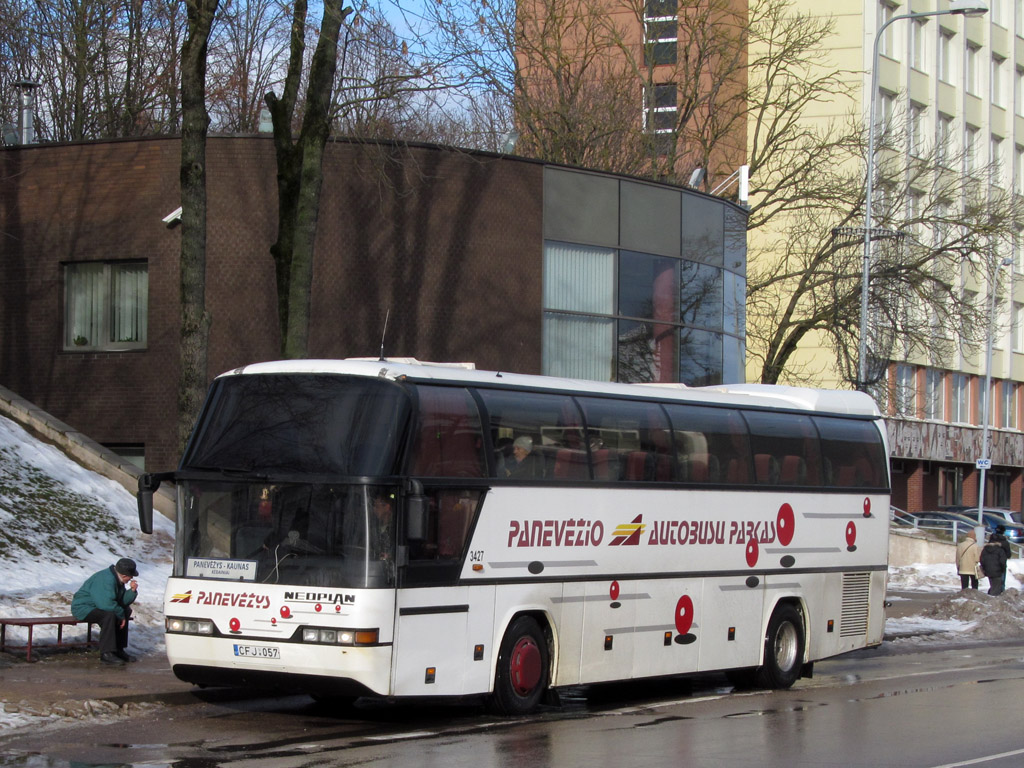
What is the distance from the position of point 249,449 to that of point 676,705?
17.3ft

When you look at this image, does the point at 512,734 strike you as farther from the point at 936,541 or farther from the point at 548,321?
the point at 936,541

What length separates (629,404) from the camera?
14.3m

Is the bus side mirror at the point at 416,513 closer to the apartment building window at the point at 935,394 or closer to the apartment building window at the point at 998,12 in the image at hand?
the apartment building window at the point at 935,394

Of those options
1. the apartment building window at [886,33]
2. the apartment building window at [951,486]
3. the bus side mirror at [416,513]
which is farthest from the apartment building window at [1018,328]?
the bus side mirror at [416,513]

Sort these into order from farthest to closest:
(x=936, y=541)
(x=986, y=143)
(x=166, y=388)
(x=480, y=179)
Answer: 1. (x=986, y=143)
2. (x=936, y=541)
3. (x=480, y=179)
4. (x=166, y=388)

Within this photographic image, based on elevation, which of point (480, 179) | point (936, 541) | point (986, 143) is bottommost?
point (936, 541)

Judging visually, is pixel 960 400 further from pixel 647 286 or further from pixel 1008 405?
pixel 647 286

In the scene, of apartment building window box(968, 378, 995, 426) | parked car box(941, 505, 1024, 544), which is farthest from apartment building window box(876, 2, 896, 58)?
parked car box(941, 505, 1024, 544)

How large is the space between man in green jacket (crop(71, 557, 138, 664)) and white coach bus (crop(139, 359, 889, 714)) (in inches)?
98.6

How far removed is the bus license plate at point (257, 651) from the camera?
11.5 meters

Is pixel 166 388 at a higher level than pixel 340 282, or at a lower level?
lower

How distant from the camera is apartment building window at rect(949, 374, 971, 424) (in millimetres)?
65812

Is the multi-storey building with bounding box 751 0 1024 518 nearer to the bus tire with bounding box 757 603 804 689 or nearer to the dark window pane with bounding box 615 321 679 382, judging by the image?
the dark window pane with bounding box 615 321 679 382

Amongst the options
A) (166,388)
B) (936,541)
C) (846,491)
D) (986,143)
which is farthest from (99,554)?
(986,143)
